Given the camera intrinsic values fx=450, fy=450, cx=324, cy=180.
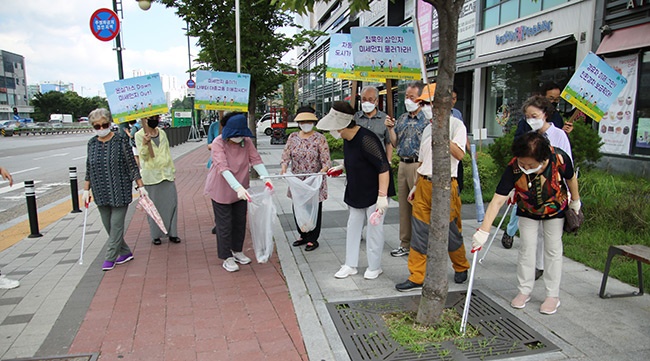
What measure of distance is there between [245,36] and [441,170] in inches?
359

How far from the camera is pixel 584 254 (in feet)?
17.1

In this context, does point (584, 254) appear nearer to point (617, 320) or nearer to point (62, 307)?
point (617, 320)

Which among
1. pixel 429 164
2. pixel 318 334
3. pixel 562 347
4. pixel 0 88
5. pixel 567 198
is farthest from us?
pixel 0 88

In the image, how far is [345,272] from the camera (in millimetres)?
4648

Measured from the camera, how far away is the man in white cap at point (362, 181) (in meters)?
4.32

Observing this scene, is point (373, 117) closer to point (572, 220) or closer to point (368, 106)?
point (368, 106)

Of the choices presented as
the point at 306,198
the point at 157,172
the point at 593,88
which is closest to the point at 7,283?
the point at 157,172

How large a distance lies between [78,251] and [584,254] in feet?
20.7

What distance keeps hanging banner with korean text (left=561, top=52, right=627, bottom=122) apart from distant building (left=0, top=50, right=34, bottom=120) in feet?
296

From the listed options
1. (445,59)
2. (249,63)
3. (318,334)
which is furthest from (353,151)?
(249,63)

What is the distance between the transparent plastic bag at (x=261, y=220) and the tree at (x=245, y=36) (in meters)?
6.78

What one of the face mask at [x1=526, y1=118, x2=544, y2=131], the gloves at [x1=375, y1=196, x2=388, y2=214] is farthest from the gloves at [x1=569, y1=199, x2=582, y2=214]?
the gloves at [x1=375, y1=196, x2=388, y2=214]

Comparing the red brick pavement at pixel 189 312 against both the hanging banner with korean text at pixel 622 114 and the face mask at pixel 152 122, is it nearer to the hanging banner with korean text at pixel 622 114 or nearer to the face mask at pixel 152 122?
the face mask at pixel 152 122

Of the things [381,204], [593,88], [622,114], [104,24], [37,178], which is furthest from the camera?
[37,178]
